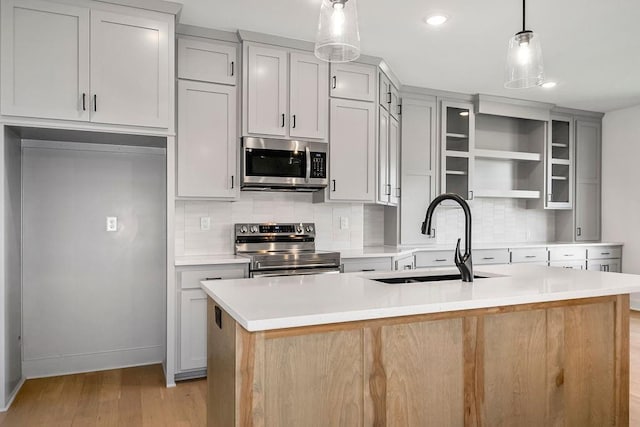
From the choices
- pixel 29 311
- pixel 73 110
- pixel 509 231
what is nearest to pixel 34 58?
pixel 73 110

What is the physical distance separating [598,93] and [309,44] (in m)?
3.36

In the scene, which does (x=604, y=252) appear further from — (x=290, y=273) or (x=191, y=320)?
(x=191, y=320)

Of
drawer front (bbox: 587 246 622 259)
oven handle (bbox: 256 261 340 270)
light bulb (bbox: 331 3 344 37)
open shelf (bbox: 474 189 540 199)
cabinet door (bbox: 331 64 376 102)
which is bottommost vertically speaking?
drawer front (bbox: 587 246 622 259)

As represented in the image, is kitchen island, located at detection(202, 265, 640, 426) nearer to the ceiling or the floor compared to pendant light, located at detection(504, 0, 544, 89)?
nearer to the floor

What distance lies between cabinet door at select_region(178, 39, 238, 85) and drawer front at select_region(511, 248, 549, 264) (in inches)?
135

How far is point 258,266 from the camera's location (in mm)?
3242

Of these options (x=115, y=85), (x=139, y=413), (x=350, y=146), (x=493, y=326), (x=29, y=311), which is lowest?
(x=139, y=413)

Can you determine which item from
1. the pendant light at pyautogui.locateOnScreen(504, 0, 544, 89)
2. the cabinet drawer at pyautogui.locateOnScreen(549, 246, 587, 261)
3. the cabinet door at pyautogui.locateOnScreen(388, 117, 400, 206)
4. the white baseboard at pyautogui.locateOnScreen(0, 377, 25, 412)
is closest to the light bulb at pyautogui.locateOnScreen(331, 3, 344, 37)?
the pendant light at pyautogui.locateOnScreen(504, 0, 544, 89)

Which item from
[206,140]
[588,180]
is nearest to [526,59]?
[206,140]

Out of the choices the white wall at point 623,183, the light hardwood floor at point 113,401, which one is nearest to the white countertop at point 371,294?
the light hardwood floor at point 113,401

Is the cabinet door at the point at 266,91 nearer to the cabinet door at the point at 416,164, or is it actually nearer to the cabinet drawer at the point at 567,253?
the cabinet door at the point at 416,164

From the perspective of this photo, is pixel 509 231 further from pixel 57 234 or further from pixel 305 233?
pixel 57 234

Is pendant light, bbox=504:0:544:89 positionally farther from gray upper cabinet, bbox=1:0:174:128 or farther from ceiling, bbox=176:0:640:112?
gray upper cabinet, bbox=1:0:174:128

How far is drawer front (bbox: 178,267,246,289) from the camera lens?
3.09m
